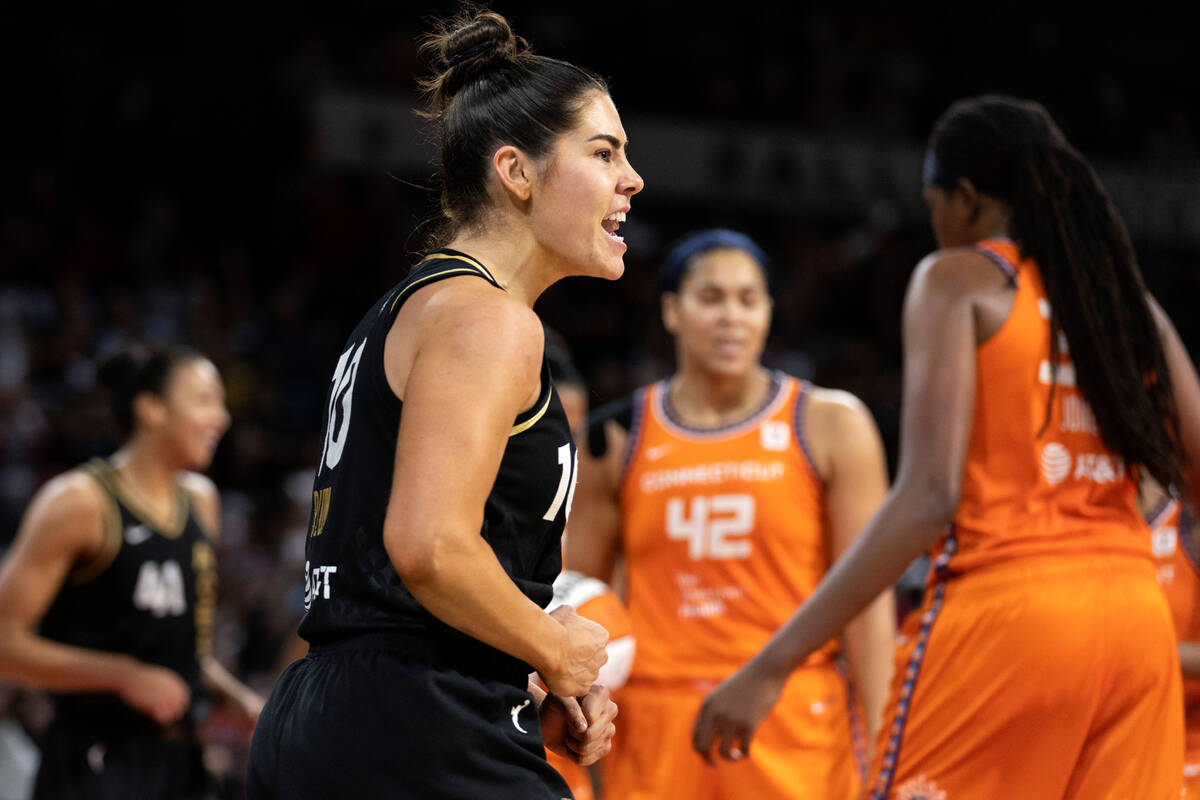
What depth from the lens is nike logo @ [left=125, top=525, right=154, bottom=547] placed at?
466 centimetres

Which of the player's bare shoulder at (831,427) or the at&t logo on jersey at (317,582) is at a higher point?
the player's bare shoulder at (831,427)

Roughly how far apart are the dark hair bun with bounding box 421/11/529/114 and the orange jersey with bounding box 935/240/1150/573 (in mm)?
1182

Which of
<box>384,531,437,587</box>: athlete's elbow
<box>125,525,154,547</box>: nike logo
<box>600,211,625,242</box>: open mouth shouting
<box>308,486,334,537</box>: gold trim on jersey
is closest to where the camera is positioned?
<box>384,531,437,587</box>: athlete's elbow

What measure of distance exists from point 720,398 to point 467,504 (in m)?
2.58

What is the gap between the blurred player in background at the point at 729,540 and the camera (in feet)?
13.2

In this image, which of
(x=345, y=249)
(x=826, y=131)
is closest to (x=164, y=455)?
(x=345, y=249)

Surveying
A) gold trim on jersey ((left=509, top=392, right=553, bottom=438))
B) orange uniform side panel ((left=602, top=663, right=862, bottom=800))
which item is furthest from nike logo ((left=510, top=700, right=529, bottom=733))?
orange uniform side panel ((left=602, top=663, right=862, bottom=800))

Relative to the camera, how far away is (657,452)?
Result: 433cm

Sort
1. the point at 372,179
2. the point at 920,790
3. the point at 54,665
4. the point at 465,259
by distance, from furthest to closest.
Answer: the point at 372,179, the point at 54,665, the point at 920,790, the point at 465,259

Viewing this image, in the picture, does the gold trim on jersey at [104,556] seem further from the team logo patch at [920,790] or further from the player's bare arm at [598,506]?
the team logo patch at [920,790]

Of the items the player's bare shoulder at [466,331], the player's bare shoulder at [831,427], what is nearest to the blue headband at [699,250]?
the player's bare shoulder at [831,427]

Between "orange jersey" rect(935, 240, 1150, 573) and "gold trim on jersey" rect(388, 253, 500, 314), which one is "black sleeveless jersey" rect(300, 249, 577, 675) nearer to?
"gold trim on jersey" rect(388, 253, 500, 314)

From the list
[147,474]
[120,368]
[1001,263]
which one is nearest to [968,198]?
[1001,263]

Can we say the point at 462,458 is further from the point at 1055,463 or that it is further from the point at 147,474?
the point at 147,474
